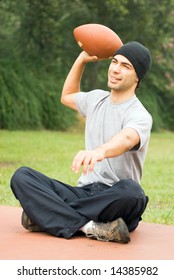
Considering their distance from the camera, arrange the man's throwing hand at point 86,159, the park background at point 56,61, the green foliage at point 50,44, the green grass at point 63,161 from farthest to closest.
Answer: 1. the green foliage at point 50,44
2. the park background at point 56,61
3. the green grass at point 63,161
4. the man's throwing hand at point 86,159

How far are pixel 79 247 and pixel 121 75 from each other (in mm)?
1316

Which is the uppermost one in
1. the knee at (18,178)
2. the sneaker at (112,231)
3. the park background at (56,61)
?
the knee at (18,178)

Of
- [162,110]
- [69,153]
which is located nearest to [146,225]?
[69,153]

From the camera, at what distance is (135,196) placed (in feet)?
A: 16.6

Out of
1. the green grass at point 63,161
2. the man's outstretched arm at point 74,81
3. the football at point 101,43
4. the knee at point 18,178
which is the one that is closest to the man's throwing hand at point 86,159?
the knee at point 18,178

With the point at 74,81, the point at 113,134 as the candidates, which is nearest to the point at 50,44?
the point at 74,81

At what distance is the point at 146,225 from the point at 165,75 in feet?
68.0

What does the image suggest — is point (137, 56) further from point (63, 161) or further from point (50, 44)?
point (50, 44)

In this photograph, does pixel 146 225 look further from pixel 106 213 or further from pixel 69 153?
pixel 69 153

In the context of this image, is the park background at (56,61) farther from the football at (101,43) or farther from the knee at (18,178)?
the knee at (18,178)

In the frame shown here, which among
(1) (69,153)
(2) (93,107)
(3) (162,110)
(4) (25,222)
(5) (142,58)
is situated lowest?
(3) (162,110)

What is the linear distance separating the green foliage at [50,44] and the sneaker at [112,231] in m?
14.7

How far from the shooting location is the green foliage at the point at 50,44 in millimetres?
20219

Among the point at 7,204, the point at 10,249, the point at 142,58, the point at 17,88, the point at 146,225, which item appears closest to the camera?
the point at 10,249
